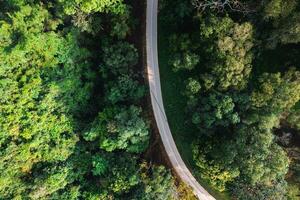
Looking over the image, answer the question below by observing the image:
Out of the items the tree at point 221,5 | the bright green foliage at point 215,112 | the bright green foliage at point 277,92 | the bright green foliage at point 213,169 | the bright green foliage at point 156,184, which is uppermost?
the tree at point 221,5

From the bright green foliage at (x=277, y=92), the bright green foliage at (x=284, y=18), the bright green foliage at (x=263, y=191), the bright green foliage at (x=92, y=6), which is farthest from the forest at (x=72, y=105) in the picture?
the bright green foliage at (x=284, y=18)

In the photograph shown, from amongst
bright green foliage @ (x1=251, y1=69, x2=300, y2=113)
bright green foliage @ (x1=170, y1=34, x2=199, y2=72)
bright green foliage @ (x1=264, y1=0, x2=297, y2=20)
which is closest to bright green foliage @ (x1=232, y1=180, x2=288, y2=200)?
bright green foliage @ (x1=251, y1=69, x2=300, y2=113)

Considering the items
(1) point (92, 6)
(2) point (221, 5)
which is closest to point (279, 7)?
(2) point (221, 5)

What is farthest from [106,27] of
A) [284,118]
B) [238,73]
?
[284,118]

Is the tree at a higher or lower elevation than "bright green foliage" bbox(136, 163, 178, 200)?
higher

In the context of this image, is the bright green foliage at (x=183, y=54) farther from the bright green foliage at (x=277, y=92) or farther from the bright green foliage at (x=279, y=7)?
the bright green foliage at (x=279, y=7)

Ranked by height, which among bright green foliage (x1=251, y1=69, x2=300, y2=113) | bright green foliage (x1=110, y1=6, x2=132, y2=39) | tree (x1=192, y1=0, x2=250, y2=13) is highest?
tree (x1=192, y1=0, x2=250, y2=13)

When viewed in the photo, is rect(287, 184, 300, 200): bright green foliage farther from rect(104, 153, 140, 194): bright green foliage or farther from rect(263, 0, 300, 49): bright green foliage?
rect(104, 153, 140, 194): bright green foliage
